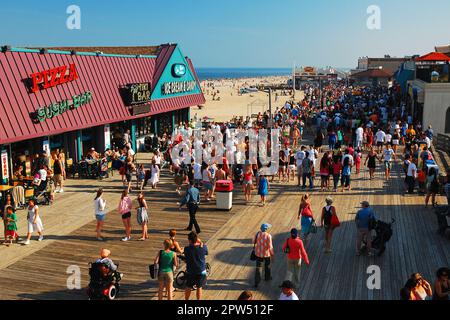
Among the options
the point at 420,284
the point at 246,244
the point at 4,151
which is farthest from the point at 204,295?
the point at 4,151

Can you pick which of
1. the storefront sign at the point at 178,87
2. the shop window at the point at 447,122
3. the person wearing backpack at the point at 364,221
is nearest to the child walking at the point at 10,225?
the person wearing backpack at the point at 364,221

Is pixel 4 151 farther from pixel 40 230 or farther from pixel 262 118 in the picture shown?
pixel 262 118

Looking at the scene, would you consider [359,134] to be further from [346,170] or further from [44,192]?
[44,192]

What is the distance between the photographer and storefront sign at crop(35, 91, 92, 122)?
58.8ft

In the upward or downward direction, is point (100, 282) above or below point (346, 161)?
below

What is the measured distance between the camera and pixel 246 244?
41.1 ft

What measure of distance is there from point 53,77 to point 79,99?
170 cm

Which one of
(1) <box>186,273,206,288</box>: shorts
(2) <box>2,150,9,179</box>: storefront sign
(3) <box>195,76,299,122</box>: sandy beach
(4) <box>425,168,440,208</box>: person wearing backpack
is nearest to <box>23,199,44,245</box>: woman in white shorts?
(2) <box>2,150,9,179</box>: storefront sign

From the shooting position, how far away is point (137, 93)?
80.9 ft

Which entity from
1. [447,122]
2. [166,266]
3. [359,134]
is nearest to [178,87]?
[359,134]

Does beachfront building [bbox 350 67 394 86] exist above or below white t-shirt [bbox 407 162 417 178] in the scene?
above

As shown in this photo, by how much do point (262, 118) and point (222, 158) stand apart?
18.8 meters

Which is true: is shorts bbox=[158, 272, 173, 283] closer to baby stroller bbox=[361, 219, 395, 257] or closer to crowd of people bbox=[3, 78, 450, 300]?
crowd of people bbox=[3, 78, 450, 300]

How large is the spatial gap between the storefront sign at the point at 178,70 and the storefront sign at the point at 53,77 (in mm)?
9670
